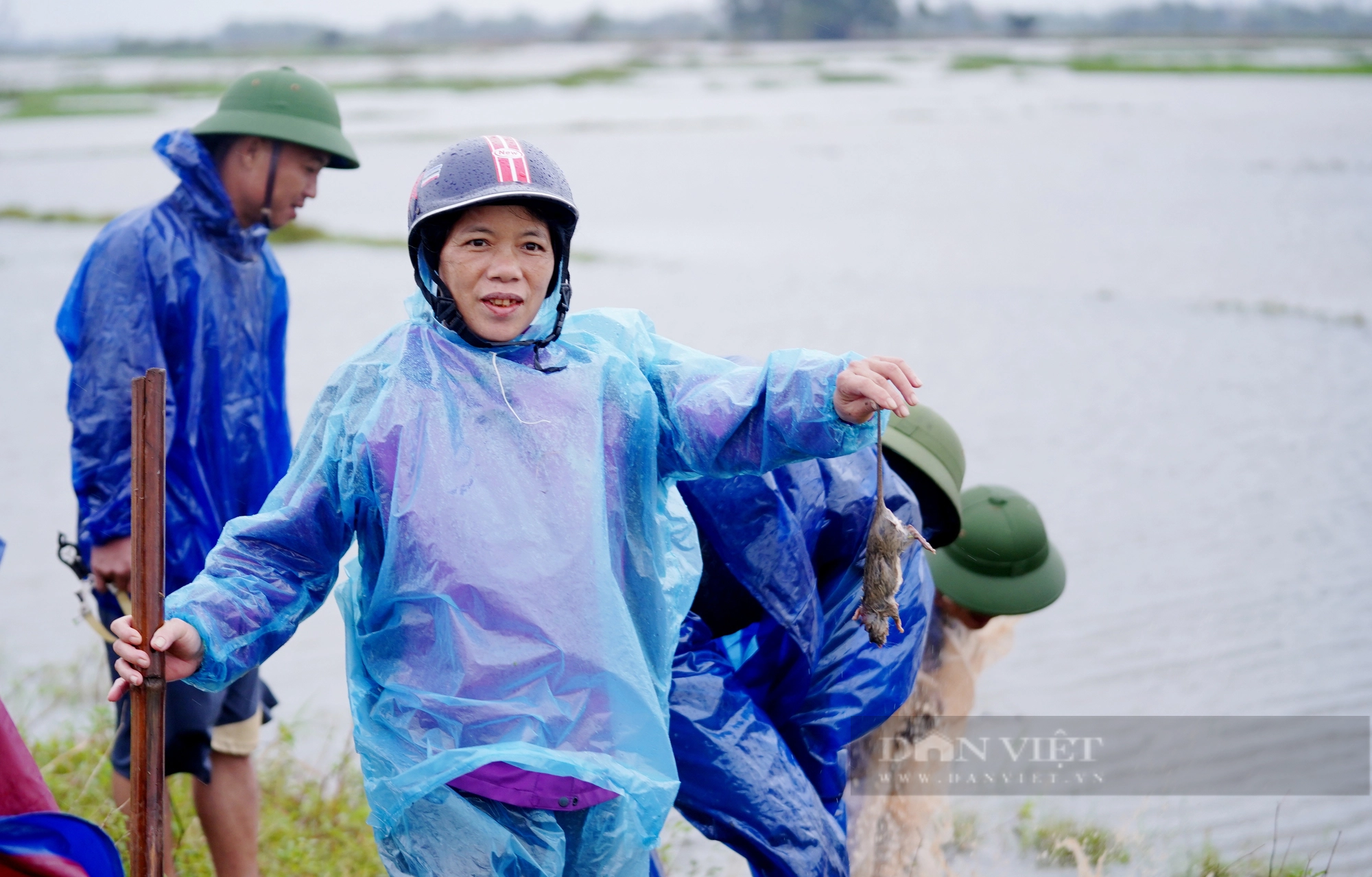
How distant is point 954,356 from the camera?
375 inches

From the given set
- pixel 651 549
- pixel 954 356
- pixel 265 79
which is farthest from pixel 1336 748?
pixel 954 356

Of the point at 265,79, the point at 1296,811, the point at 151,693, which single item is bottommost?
the point at 1296,811

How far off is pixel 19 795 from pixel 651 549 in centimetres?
105

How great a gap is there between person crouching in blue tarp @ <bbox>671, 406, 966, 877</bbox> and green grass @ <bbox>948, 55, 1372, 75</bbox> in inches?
1329

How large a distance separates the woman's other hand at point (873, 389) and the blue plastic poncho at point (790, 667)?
606 millimetres

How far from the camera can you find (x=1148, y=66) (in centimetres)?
4003

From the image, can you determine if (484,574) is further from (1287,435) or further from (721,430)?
(1287,435)

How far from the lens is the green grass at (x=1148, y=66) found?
113 feet

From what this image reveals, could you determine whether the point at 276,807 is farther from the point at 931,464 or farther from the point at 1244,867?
the point at 1244,867

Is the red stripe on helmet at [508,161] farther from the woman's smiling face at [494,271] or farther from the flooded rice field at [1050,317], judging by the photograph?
the flooded rice field at [1050,317]

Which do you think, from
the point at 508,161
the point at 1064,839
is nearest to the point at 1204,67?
the point at 1064,839

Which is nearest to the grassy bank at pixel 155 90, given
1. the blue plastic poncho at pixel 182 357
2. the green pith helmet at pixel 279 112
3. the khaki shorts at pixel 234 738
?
the green pith helmet at pixel 279 112

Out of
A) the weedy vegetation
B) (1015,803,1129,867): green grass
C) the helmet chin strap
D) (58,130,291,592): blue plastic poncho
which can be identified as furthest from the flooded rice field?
the helmet chin strap

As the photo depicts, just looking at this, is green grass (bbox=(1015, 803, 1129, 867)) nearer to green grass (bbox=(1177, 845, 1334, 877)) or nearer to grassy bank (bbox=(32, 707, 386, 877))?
green grass (bbox=(1177, 845, 1334, 877))
